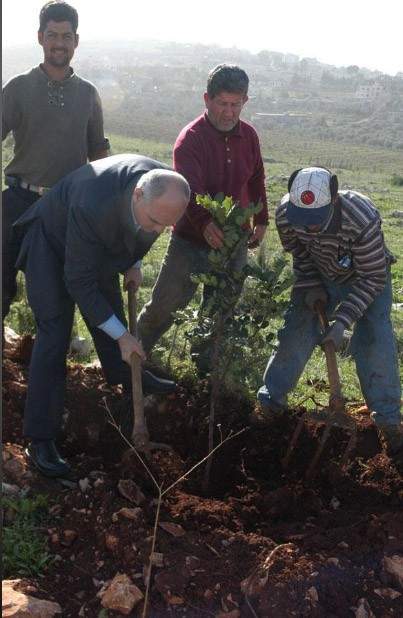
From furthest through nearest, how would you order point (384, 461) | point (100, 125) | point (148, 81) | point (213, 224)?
point (148, 81) → point (100, 125) → point (384, 461) → point (213, 224)

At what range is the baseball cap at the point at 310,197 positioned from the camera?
3.38 m

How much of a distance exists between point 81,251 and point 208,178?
1.11m

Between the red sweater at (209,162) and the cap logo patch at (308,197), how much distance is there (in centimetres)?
Answer: 60

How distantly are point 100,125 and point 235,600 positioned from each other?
8.92 feet

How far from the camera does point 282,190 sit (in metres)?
19.4

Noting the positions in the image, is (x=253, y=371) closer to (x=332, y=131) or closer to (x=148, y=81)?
(x=332, y=131)

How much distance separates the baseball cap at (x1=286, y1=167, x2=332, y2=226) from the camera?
338 centimetres

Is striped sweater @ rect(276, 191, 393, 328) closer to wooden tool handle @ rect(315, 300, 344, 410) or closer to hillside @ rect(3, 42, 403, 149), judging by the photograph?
wooden tool handle @ rect(315, 300, 344, 410)

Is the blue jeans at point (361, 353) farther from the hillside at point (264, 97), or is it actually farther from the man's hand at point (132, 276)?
the hillside at point (264, 97)

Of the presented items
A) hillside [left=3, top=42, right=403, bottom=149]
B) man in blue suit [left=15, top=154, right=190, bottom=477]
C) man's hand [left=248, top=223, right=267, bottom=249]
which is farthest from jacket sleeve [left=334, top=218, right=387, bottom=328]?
hillside [left=3, top=42, right=403, bottom=149]

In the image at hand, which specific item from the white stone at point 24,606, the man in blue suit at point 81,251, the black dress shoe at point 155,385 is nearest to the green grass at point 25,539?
the white stone at point 24,606

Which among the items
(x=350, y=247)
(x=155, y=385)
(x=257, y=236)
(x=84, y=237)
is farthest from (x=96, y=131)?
(x=350, y=247)

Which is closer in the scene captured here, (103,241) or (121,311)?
(103,241)

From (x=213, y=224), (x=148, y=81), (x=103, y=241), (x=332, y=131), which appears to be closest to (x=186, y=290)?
(x=213, y=224)
